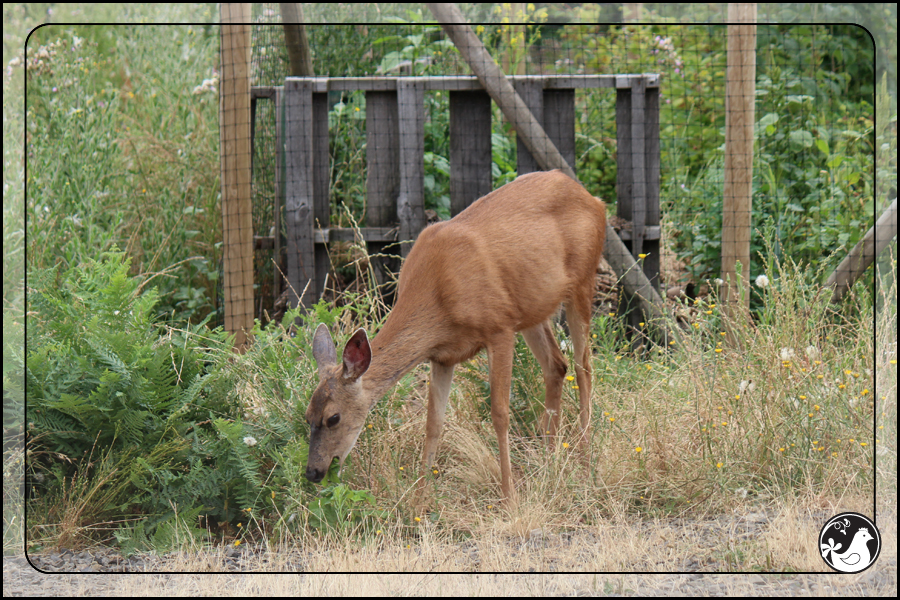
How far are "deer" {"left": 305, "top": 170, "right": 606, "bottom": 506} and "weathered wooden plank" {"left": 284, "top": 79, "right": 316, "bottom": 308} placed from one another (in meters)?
2.02

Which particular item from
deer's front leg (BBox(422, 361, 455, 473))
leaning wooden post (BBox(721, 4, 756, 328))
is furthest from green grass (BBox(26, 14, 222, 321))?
leaning wooden post (BBox(721, 4, 756, 328))

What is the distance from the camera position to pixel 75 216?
656 cm

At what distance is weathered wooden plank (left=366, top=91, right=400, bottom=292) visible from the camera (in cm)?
649

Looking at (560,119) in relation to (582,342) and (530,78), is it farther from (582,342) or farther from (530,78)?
(582,342)

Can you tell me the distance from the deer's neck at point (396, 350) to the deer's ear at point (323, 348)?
195mm

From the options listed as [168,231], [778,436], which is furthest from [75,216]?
[778,436]

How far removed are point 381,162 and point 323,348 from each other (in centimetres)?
269

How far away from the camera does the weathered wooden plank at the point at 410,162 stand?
6.36 m

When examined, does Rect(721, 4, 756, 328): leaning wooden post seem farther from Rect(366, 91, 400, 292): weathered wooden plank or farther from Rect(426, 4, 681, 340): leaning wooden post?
Rect(366, 91, 400, 292): weathered wooden plank

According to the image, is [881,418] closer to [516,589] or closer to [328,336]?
[516,589]

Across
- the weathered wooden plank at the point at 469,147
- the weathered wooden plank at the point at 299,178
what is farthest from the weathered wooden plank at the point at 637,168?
the weathered wooden plank at the point at 299,178

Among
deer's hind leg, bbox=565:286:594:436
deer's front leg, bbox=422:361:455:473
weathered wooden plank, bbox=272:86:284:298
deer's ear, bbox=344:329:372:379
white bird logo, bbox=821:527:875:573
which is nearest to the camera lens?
white bird logo, bbox=821:527:875:573

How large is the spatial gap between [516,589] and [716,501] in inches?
55.1

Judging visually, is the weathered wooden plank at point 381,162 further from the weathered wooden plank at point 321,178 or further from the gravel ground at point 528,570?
the gravel ground at point 528,570
